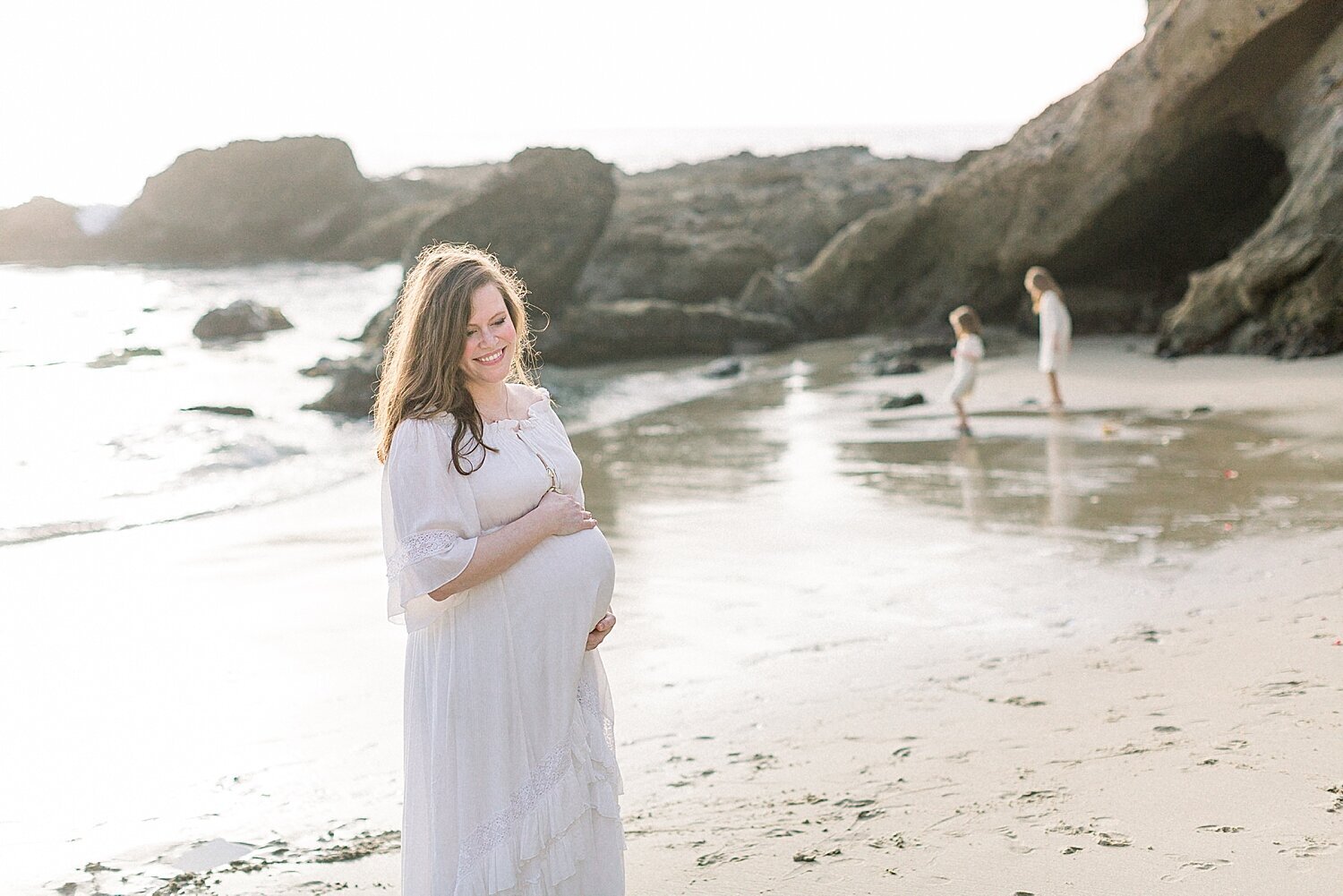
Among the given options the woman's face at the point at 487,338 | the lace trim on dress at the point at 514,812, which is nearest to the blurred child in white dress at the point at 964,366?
the woman's face at the point at 487,338

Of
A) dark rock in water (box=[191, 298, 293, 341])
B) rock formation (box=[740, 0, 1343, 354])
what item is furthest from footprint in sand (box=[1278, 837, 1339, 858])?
dark rock in water (box=[191, 298, 293, 341])

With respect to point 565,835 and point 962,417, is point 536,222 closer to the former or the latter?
point 962,417

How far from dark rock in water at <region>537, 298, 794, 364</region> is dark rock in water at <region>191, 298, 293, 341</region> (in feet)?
23.3

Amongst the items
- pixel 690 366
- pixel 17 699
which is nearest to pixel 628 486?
pixel 17 699

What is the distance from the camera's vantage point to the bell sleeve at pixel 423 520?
297 cm

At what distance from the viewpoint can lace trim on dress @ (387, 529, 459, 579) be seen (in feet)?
9.73

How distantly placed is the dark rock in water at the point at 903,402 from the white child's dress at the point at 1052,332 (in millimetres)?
1319

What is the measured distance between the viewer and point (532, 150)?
21156mm

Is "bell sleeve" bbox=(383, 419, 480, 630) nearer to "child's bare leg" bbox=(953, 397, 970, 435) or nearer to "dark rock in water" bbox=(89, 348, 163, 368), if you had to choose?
"child's bare leg" bbox=(953, 397, 970, 435)

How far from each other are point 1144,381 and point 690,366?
7.50m

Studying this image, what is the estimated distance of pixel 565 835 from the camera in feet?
10.2

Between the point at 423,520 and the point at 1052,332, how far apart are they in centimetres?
1168

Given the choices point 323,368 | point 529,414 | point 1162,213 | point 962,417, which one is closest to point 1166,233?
point 1162,213

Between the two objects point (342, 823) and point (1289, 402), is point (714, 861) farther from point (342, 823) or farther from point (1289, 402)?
point (1289, 402)
